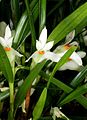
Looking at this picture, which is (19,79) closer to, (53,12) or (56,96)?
(56,96)

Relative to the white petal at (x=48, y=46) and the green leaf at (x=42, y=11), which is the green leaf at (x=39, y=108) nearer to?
the white petal at (x=48, y=46)

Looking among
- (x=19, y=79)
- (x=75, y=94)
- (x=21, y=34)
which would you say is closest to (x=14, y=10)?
(x=21, y=34)

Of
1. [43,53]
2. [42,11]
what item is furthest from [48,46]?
[42,11]

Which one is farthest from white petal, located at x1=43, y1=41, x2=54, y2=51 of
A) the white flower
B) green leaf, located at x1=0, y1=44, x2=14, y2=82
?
green leaf, located at x1=0, y1=44, x2=14, y2=82

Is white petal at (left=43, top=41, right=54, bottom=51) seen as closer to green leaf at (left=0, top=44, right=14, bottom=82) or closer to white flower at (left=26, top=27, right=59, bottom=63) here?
white flower at (left=26, top=27, right=59, bottom=63)

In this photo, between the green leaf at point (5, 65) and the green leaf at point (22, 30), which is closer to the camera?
the green leaf at point (5, 65)

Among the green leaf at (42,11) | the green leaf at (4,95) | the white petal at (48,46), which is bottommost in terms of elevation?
the green leaf at (4,95)

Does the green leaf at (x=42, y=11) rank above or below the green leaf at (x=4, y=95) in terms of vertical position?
above

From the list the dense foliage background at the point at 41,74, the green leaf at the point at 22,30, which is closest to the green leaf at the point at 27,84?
the dense foliage background at the point at 41,74
